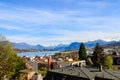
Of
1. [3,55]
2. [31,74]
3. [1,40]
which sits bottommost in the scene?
[31,74]

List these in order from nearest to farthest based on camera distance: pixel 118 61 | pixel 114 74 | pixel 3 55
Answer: pixel 114 74 → pixel 3 55 → pixel 118 61

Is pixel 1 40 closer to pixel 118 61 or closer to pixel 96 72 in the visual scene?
pixel 96 72

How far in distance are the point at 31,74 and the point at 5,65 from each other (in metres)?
21.2

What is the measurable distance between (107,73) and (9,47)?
2737cm

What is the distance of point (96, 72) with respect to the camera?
4288cm

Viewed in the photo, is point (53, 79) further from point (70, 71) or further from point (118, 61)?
point (118, 61)

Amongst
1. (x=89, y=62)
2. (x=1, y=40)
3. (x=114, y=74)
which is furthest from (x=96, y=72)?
(x=89, y=62)

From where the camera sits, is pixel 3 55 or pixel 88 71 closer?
pixel 88 71

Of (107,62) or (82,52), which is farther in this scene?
(82,52)

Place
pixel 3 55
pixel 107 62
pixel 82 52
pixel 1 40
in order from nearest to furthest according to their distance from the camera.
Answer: pixel 3 55 → pixel 1 40 → pixel 107 62 → pixel 82 52

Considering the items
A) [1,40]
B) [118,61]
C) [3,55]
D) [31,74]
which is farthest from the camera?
[118,61]

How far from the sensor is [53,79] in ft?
153

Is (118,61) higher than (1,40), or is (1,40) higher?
(1,40)

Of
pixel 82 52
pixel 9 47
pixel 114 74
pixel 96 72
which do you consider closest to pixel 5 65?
pixel 9 47
